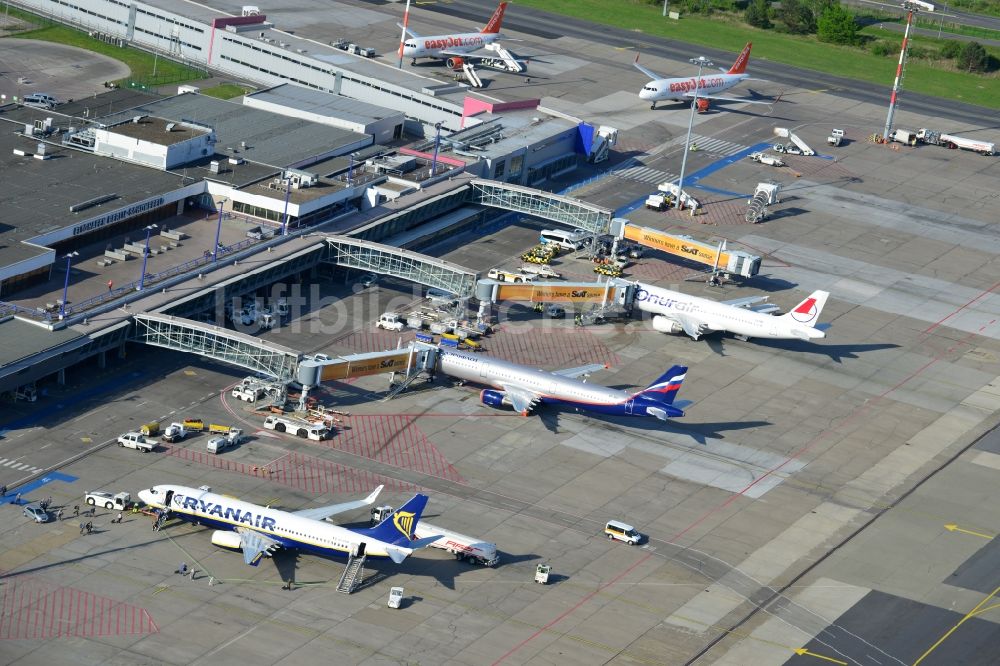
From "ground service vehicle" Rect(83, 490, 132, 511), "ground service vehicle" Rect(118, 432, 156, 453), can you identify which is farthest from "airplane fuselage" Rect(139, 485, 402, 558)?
"ground service vehicle" Rect(118, 432, 156, 453)

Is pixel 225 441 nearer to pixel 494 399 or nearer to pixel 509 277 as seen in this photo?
pixel 494 399

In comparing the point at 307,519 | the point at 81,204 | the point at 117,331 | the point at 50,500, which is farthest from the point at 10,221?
the point at 307,519

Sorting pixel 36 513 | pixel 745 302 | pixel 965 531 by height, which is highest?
pixel 745 302

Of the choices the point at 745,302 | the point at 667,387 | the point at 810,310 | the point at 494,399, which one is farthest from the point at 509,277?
the point at 667,387

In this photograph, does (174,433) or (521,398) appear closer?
(174,433)

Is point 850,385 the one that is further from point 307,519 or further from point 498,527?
point 307,519

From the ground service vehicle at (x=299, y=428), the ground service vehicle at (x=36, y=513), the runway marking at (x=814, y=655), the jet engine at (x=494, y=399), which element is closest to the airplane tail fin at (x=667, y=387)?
the jet engine at (x=494, y=399)
